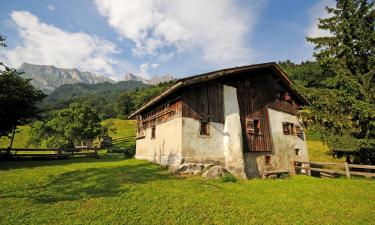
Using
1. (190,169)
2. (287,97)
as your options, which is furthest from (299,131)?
(190,169)

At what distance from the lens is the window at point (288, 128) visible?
23484 mm

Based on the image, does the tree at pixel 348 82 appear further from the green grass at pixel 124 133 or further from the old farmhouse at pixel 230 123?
the green grass at pixel 124 133

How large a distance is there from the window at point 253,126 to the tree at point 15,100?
748 inches

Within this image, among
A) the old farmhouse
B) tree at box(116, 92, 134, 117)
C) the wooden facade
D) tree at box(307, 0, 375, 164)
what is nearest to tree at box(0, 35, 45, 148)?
the old farmhouse

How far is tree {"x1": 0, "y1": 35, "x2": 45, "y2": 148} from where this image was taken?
61.9 ft

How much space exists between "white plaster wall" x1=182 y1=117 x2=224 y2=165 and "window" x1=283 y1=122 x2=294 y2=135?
8712 mm

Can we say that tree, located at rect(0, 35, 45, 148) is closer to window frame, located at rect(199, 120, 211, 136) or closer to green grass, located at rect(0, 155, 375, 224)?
green grass, located at rect(0, 155, 375, 224)

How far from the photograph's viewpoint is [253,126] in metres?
20.5

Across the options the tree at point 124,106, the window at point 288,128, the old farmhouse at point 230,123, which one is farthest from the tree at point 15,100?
the tree at point 124,106


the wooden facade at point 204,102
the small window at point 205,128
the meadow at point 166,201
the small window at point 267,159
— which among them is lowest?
the meadow at point 166,201

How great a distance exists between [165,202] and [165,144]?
9601 mm

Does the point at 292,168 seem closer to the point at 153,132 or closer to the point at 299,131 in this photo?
the point at 299,131

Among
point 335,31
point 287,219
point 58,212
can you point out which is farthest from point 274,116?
point 58,212

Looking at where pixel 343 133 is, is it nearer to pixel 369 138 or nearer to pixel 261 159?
pixel 369 138
